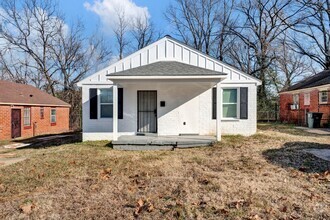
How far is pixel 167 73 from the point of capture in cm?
986

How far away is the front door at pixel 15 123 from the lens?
1727cm

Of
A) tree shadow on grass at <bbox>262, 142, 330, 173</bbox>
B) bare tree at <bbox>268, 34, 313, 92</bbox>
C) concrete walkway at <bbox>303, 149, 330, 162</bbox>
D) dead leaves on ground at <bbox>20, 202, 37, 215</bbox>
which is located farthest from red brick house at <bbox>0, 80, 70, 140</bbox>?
bare tree at <bbox>268, 34, 313, 92</bbox>

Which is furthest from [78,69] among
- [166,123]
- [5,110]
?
[166,123]

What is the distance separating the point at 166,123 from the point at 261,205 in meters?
Answer: 7.27

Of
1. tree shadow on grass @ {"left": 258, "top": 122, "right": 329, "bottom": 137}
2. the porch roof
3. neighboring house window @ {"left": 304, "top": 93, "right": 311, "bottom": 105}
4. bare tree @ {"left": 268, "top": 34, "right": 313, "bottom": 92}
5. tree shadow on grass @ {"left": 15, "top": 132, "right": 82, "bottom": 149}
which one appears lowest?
→ tree shadow on grass @ {"left": 15, "top": 132, "right": 82, "bottom": 149}

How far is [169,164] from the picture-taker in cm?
712

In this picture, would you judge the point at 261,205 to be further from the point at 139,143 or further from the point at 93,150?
the point at 93,150

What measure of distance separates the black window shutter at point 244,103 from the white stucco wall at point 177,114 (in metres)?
0.15

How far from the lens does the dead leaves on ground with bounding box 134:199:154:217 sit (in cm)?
407

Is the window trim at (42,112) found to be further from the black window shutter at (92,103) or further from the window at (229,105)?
the window at (229,105)

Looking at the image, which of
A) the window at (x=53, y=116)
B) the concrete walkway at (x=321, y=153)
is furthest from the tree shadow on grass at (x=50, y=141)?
the concrete walkway at (x=321, y=153)

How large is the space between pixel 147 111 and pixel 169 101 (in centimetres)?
112

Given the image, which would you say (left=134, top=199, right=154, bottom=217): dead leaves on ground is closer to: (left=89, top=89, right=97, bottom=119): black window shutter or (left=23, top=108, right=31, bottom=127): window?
(left=89, top=89, right=97, bottom=119): black window shutter

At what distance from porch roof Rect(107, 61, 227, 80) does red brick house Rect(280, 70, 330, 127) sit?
410 inches
